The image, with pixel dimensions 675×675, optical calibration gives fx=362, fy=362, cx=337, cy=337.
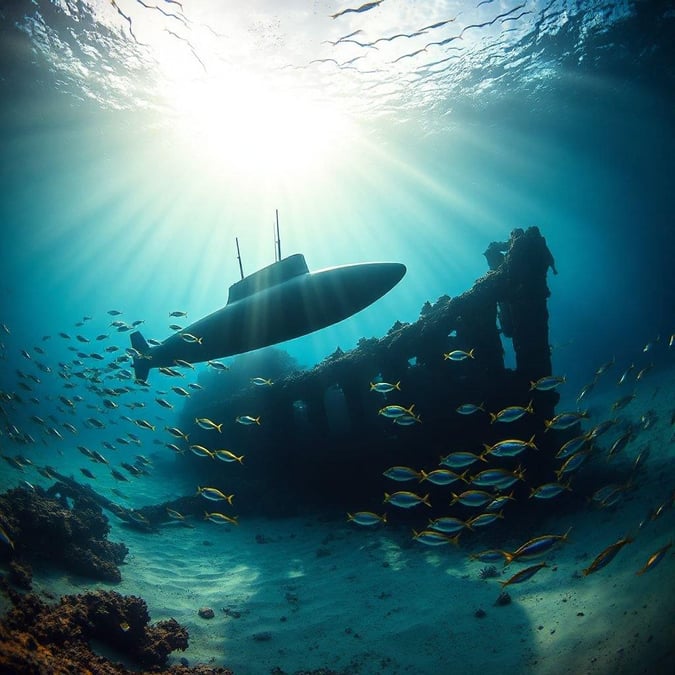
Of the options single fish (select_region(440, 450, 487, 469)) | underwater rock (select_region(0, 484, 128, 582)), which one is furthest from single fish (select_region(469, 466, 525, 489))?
underwater rock (select_region(0, 484, 128, 582))

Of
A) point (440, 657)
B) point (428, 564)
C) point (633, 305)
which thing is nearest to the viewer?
point (440, 657)

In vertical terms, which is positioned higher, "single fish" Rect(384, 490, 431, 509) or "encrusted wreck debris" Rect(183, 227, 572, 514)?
"encrusted wreck debris" Rect(183, 227, 572, 514)

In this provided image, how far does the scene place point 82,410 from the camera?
84.6m

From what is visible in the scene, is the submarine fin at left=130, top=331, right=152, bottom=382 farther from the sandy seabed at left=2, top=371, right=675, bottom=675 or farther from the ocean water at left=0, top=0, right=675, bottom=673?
the sandy seabed at left=2, top=371, right=675, bottom=675

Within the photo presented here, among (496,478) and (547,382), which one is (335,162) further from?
(496,478)

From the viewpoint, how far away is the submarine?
221 inches

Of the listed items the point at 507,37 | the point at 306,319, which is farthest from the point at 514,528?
the point at 507,37

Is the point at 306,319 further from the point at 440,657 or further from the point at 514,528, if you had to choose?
the point at 514,528

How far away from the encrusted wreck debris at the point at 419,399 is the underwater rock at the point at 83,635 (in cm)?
611

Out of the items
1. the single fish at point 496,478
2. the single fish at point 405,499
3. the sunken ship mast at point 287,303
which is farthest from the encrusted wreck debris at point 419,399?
the sunken ship mast at point 287,303

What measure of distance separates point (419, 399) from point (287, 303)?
5.57 m

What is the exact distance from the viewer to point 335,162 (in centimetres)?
2997

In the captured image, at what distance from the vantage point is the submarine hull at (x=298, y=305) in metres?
5.61

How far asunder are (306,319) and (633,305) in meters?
61.1
